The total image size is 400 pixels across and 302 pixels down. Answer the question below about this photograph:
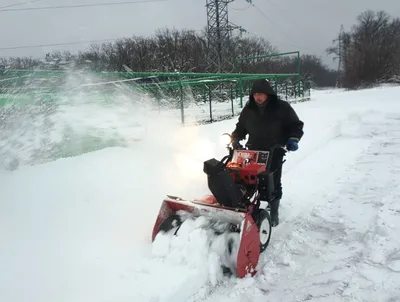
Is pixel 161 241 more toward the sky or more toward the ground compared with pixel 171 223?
more toward the ground

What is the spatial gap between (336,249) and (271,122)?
1.67 meters

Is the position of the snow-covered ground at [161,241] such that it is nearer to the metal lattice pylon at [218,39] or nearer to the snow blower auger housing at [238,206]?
the snow blower auger housing at [238,206]

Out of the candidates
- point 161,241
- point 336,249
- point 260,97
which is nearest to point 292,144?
point 260,97

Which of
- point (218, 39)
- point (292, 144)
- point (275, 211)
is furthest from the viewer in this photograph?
point (218, 39)

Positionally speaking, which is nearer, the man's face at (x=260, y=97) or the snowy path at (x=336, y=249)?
the snowy path at (x=336, y=249)

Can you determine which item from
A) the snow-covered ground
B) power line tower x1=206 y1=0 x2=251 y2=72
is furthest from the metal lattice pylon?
the snow-covered ground

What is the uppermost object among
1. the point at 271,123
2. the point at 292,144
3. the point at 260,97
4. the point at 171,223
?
the point at 260,97

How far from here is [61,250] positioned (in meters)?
3.83

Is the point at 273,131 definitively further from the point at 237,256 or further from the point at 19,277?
the point at 19,277

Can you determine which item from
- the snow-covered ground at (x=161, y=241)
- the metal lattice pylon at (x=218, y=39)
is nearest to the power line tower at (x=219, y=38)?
the metal lattice pylon at (x=218, y=39)

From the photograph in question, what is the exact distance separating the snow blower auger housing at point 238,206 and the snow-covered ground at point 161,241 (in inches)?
8.6

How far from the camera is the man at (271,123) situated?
4.24 m

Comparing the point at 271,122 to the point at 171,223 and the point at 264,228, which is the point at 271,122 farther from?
the point at 171,223

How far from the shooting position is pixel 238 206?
3783 mm
